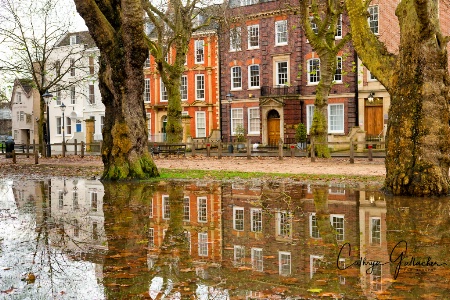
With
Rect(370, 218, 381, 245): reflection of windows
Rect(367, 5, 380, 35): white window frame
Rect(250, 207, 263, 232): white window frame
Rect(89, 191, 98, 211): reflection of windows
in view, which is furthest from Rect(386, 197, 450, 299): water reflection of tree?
Rect(367, 5, 380, 35): white window frame

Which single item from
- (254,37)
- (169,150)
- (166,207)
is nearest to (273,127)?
(254,37)

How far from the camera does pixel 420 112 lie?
11.4 m

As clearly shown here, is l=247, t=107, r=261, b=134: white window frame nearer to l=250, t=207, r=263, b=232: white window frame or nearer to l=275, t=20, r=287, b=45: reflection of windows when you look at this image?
l=275, t=20, r=287, b=45: reflection of windows

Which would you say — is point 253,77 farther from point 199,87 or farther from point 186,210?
point 186,210

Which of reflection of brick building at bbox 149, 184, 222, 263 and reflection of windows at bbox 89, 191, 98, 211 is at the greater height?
reflection of brick building at bbox 149, 184, 222, 263

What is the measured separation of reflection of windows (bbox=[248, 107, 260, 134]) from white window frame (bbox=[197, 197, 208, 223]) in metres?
32.8

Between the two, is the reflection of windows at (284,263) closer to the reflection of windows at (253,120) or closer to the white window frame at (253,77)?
the reflection of windows at (253,120)

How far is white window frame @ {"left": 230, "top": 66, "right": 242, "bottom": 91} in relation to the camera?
4544 centimetres

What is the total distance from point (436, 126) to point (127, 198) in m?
6.82

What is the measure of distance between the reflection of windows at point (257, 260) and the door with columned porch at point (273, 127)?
119 feet

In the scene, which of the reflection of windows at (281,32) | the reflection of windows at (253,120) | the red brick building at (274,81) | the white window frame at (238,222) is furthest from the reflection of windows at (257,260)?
the reflection of windows at (281,32)

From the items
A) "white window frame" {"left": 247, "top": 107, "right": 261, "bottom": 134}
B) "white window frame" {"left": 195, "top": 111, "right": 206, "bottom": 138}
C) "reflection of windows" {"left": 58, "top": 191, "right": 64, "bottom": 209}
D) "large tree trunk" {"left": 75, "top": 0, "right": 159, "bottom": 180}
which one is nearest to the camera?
"reflection of windows" {"left": 58, "top": 191, "right": 64, "bottom": 209}

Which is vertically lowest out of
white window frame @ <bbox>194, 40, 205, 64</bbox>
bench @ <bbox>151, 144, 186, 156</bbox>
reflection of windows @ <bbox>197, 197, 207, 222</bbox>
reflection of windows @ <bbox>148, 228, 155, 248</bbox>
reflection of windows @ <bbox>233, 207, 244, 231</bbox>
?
reflection of windows @ <bbox>197, 197, 207, 222</bbox>

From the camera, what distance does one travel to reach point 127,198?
1187 cm
